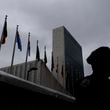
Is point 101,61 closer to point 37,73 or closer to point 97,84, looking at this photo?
point 97,84

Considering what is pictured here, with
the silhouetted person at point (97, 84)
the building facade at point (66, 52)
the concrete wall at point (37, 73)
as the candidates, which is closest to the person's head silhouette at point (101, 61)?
the silhouetted person at point (97, 84)

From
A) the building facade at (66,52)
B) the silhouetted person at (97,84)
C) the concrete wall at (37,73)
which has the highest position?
the building facade at (66,52)

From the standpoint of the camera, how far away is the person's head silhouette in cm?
194

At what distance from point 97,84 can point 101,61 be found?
22 cm

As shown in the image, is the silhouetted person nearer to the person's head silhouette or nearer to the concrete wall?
the person's head silhouette

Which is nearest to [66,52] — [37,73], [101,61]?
[37,73]

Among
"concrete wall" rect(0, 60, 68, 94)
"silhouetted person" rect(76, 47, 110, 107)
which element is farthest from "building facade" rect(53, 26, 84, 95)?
"silhouetted person" rect(76, 47, 110, 107)

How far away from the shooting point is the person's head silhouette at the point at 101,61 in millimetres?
1936

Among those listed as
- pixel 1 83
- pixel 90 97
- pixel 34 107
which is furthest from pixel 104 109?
pixel 34 107

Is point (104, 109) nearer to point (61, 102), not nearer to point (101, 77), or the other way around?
point (101, 77)

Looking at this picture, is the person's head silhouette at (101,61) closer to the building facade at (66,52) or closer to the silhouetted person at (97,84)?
the silhouetted person at (97,84)

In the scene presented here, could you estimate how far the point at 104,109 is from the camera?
1811 mm

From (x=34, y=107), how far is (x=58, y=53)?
220ft

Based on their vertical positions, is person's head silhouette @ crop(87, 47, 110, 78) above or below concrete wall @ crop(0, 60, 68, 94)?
below
